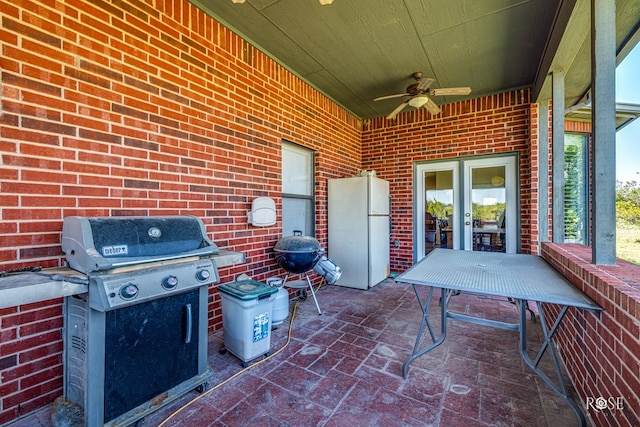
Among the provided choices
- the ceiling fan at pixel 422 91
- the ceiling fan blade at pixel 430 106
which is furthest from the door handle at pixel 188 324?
the ceiling fan blade at pixel 430 106

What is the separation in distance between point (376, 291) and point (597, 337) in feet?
8.88

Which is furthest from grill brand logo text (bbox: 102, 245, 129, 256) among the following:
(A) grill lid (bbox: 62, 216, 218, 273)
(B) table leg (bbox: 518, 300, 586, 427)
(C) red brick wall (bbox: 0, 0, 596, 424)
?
(B) table leg (bbox: 518, 300, 586, 427)

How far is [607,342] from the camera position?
143 centimetres

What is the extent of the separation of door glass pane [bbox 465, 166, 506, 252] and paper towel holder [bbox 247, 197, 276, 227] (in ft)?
11.4

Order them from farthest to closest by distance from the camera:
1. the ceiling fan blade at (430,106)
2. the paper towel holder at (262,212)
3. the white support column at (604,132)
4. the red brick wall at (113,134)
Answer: the ceiling fan blade at (430,106) → the paper towel holder at (262,212) → the white support column at (604,132) → the red brick wall at (113,134)

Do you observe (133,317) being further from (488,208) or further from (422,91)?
(488,208)

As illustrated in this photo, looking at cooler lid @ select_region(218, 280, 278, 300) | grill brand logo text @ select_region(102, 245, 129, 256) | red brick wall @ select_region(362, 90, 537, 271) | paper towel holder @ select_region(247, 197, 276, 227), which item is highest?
red brick wall @ select_region(362, 90, 537, 271)

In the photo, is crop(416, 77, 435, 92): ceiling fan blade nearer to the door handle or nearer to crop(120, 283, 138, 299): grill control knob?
the door handle

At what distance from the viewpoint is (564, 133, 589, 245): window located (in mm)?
4984

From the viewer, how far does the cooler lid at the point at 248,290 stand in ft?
7.18

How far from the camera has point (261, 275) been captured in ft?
10.9

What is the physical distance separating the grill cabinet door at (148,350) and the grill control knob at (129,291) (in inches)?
4.9

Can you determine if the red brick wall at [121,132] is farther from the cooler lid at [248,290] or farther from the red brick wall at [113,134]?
the cooler lid at [248,290]

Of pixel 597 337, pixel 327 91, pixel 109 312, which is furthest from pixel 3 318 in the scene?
pixel 327 91
